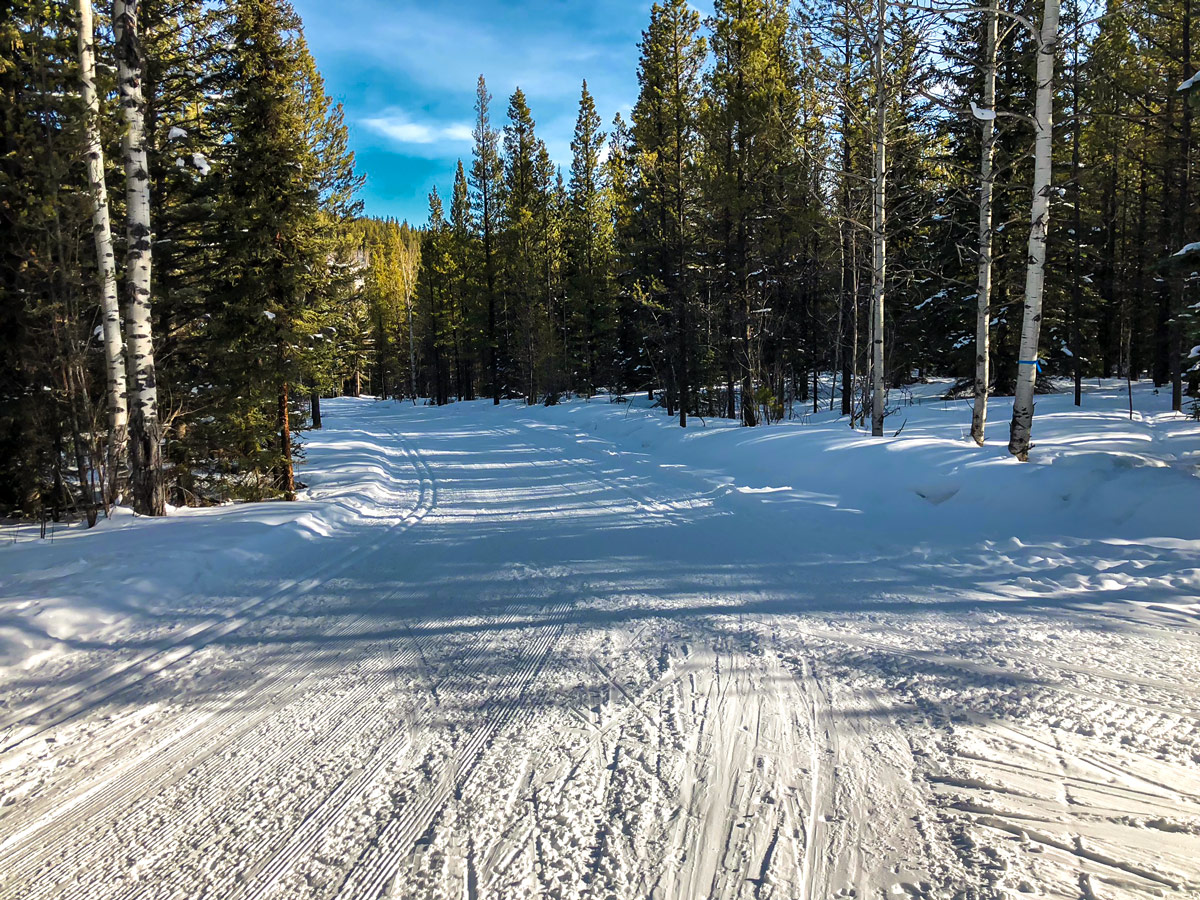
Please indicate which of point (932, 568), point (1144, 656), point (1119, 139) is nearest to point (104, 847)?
point (1144, 656)

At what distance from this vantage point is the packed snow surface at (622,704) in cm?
225

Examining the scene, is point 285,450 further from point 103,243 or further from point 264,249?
point 103,243

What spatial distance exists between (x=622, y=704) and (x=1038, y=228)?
911cm

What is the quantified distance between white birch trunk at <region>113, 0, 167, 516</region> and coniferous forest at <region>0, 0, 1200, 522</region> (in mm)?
30

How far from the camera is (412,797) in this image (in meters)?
2.64

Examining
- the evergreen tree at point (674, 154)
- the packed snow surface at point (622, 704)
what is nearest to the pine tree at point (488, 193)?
the evergreen tree at point (674, 154)

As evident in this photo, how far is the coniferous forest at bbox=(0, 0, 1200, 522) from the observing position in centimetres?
802

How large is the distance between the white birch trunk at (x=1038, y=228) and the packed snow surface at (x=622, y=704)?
4.28 ft

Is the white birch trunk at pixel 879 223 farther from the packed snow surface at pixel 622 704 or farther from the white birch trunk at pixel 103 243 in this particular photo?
the white birch trunk at pixel 103 243

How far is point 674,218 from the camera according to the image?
19.5 metres

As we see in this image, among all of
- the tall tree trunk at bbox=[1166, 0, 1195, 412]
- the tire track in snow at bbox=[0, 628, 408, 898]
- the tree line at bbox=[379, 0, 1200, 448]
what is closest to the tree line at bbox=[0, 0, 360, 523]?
the tire track in snow at bbox=[0, 628, 408, 898]

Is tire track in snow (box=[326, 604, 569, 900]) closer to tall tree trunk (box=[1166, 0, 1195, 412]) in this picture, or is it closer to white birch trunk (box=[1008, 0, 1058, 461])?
white birch trunk (box=[1008, 0, 1058, 461])

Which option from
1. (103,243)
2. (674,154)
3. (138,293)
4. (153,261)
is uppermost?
(674,154)

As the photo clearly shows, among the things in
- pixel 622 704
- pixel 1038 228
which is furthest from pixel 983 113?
pixel 622 704
